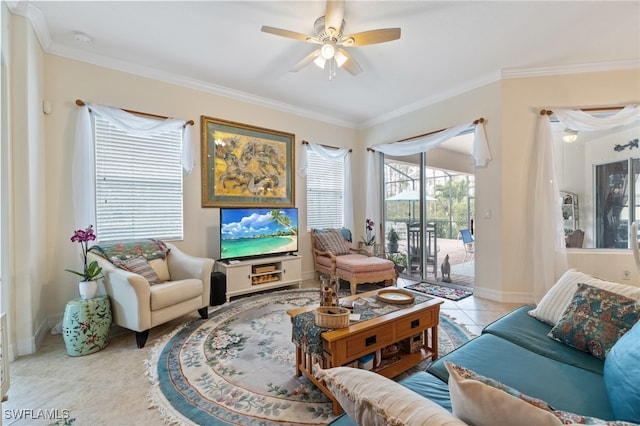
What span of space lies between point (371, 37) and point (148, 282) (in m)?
2.90

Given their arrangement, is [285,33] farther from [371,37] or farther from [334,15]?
[371,37]

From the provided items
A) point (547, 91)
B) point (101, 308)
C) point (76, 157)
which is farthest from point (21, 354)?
point (547, 91)

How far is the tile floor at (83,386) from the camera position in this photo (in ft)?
5.12

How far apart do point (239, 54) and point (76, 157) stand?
79.4 inches

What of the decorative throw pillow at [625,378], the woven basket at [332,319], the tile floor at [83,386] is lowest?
the tile floor at [83,386]

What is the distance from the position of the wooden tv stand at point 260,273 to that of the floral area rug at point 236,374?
A: 1.70 feet

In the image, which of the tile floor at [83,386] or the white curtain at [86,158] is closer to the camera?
the tile floor at [83,386]

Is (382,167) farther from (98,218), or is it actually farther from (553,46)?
(98,218)

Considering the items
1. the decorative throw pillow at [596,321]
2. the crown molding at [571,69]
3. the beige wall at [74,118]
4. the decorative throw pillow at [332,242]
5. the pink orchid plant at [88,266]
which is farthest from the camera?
the decorative throw pillow at [332,242]

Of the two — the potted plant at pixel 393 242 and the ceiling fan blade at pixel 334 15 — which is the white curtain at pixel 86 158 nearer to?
the ceiling fan blade at pixel 334 15

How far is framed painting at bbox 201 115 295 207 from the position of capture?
372 centimetres

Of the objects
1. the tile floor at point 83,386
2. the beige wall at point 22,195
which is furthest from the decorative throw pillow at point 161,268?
the beige wall at point 22,195

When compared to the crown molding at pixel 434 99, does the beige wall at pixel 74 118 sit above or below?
below

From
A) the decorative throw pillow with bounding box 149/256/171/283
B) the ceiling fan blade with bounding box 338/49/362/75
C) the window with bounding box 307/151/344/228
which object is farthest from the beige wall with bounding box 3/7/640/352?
the ceiling fan blade with bounding box 338/49/362/75
